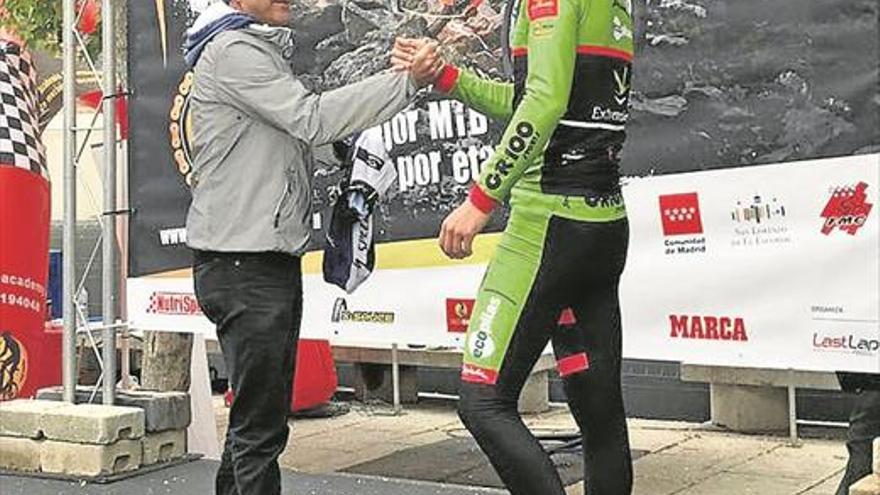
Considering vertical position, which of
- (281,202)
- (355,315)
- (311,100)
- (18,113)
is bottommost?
(355,315)

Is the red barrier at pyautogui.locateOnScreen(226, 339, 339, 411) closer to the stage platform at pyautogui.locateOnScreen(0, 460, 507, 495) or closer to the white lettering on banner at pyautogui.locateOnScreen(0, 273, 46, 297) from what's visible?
the white lettering on banner at pyautogui.locateOnScreen(0, 273, 46, 297)

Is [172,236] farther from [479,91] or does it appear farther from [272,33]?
[479,91]

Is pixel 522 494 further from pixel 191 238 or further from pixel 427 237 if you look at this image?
pixel 427 237

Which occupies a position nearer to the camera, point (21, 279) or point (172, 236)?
point (172, 236)

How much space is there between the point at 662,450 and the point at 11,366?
11.6 ft

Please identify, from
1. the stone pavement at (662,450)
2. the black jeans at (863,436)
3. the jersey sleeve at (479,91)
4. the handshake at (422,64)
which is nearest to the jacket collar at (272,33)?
the handshake at (422,64)

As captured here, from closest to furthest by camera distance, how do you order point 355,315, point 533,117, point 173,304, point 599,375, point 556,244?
point 533,117
point 556,244
point 599,375
point 355,315
point 173,304

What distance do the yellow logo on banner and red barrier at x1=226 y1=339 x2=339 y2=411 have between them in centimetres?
133

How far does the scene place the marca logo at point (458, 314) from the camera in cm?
514

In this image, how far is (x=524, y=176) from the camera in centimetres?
338

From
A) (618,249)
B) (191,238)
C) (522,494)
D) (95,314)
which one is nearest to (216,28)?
(191,238)

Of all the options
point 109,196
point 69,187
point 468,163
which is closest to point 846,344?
point 468,163

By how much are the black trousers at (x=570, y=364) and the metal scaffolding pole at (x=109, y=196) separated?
288 cm

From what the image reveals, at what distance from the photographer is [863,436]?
4.27m
